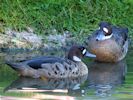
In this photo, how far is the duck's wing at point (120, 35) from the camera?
54.0ft

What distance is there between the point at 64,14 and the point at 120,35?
1577 mm

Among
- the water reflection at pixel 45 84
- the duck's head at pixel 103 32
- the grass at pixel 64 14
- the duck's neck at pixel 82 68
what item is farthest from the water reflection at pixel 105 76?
the grass at pixel 64 14

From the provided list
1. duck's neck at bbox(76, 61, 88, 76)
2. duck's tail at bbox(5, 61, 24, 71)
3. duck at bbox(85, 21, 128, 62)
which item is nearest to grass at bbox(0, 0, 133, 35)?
duck at bbox(85, 21, 128, 62)

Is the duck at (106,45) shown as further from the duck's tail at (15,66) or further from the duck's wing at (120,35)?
the duck's tail at (15,66)

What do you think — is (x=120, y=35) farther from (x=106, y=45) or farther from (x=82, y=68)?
(x=82, y=68)

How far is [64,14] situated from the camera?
1769cm

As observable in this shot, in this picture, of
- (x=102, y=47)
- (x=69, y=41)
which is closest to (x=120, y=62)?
(x=102, y=47)

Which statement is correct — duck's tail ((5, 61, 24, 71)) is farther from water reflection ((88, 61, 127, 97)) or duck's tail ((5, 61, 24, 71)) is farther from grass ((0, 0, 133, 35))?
grass ((0, 0, 133, 35))

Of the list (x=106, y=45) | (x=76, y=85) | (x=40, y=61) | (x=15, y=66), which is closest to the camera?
(x=76, y=85)

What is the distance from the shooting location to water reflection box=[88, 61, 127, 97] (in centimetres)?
1295

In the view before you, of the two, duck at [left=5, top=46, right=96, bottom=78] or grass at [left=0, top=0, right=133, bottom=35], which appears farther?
grass at [left=0, top=0, right=133, bottom=35]

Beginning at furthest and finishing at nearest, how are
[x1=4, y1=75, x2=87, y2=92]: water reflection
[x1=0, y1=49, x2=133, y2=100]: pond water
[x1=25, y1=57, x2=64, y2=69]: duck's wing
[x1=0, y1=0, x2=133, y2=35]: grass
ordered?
1. [x1=0, y1=0, x2=133, y2=35]: grass
2. [x1=25, y1=57, x2=64, y2=69]: duck's wing
3. [x1=4, y1=75, x2=87, y2=92]: water reflection
4. [x1=0, y1=49, x2=133, y2=100]: pond water

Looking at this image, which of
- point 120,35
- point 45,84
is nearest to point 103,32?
point 120,35

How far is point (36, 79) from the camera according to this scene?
1374 centimetres
